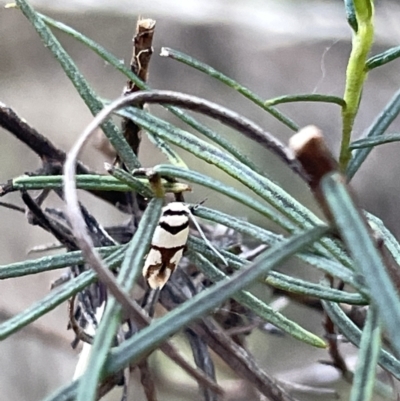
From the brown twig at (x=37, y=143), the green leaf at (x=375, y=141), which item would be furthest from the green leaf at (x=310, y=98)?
the brown twig at (x=37, y=143)

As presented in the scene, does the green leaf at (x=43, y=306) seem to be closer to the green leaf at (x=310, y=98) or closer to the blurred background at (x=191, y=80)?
the green leaf at (x=310, y=98)

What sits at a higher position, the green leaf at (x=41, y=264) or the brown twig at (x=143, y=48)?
Answer: the brown twig at (x=143, y=48)

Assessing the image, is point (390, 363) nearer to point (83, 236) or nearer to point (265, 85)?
point (83, 236)

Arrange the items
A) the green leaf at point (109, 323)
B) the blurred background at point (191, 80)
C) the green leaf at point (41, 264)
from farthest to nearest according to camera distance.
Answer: the blurred background at point (191, 80) → the green leaf at point (41, 264) → the green leaf at point (109, 323)

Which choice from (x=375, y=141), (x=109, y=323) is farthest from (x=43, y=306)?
(x=375, y=141)

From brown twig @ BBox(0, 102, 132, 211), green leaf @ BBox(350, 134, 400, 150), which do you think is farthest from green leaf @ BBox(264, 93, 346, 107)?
brown twig @ BBox(0, 102, 132, 211)

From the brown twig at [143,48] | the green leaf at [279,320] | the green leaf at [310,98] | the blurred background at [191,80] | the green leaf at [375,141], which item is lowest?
the green leaf at [279,320]

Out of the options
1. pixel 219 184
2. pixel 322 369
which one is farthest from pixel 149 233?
pixel 322 369

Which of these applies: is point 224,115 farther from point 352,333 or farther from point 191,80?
point 191,80
